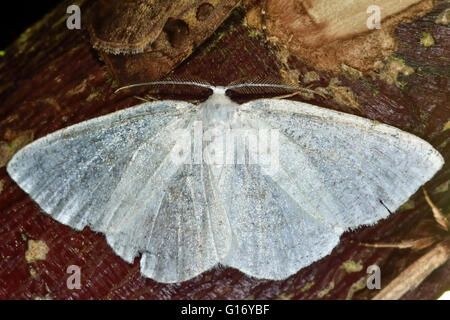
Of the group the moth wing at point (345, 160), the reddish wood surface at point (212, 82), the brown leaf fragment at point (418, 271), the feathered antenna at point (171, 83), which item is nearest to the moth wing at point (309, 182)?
the moth wing at point (345, 160)

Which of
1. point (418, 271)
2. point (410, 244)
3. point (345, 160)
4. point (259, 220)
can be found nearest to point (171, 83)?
point (259, 220)

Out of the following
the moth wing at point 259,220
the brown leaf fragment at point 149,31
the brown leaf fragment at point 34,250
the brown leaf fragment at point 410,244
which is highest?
the brown leaf fragment at point 149,31

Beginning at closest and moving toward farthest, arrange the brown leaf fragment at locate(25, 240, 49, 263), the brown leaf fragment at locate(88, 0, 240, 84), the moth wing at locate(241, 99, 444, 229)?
the brown leaf fragment at locate(88, 0, 240, 84) < the moth wing at locate(241, 99, 444, 229) < the brown leaf fragment at locate(25, 240, 49, 263)

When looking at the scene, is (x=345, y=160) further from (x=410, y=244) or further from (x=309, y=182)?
(x=410, y=244)

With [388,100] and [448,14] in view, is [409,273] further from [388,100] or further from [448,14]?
[448,14]

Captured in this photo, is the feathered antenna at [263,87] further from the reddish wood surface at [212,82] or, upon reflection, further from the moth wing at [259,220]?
the moth wing at [259,220]

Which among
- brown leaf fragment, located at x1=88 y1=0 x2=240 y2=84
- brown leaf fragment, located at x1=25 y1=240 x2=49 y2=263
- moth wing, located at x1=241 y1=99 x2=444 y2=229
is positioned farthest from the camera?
brown leaf fragment, located at x1=25 y1=240 x2=49 y2=263

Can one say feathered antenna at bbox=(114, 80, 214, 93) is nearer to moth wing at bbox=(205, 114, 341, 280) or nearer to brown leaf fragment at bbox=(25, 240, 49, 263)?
moth wing at bbox=(205, 114, 341, 280)

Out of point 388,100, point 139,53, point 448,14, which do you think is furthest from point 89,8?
point 448,14

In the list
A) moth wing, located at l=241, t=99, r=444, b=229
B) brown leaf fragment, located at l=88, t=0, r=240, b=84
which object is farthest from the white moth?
brown leaf fragment, located at l=88, t=0, r=240, b=84
